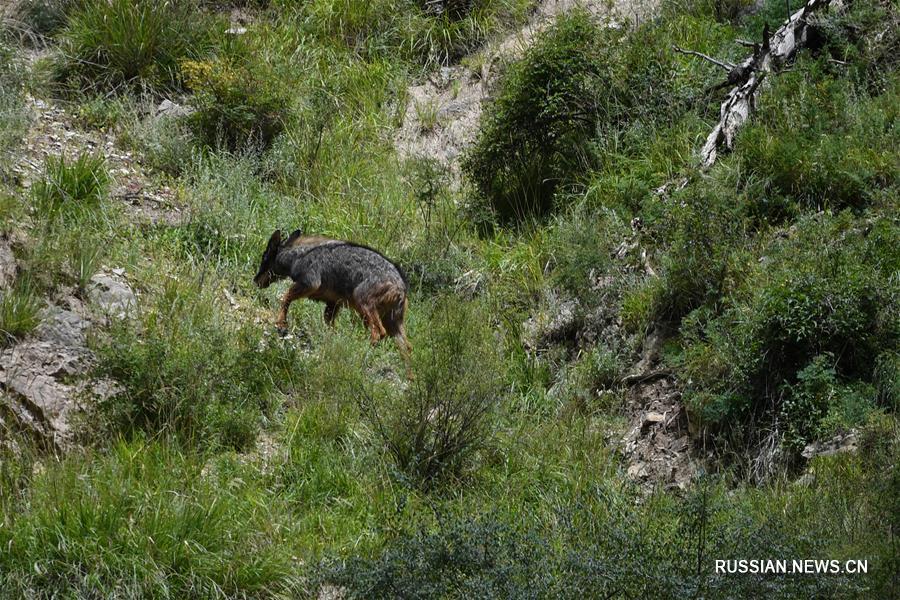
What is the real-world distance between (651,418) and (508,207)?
438cm

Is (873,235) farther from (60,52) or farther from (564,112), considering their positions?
(60,52)

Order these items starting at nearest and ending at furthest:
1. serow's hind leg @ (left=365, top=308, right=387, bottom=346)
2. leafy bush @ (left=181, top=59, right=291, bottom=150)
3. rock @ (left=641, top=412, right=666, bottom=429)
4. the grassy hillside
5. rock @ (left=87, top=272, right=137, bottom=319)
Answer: the grassy hillside
rock @ (left=641, top=412, right=666, bottom=429)
rock @ (left=87, top=272, right=137, bottom=319)
serow's hind leg @ (left=365, top=308, right=387, bottom=346)
leafy bush @ (left=181, top=59, right=291, bottom=150)

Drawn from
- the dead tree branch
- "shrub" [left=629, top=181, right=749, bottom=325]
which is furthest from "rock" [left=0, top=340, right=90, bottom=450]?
the dead tree branch

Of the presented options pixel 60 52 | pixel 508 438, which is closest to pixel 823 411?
pixel 508 438

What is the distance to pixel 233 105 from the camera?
14891mm

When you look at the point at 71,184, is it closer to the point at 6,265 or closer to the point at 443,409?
the point at 6,265

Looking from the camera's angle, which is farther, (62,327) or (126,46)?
(126,46)

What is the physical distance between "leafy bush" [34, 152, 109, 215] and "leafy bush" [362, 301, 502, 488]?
4674mm

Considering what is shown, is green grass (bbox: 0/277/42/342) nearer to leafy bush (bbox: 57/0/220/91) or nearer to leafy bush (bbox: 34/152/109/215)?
leafy bush (bbox: 34/152/109/215)

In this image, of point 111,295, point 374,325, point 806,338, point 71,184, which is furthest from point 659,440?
point 71,184

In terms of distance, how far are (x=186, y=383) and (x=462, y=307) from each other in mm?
2296

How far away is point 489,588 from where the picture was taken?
284 inches

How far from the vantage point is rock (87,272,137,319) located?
11.0 m

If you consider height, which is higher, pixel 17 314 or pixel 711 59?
pixel 711 59
